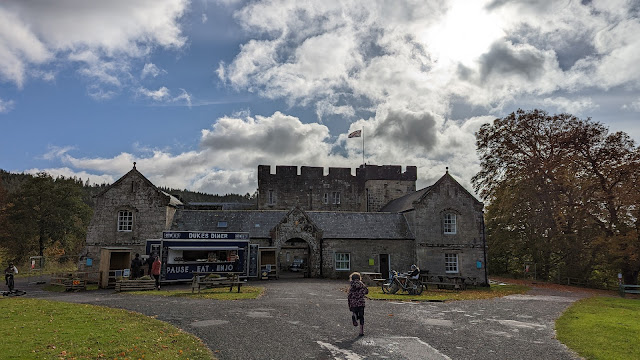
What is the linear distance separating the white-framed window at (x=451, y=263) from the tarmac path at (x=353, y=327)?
11.9 m

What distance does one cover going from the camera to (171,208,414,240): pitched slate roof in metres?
32.0

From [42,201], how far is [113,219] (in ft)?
77.6

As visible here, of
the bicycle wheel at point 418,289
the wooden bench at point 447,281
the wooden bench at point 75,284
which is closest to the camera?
the bicycle wheel at point 418,289

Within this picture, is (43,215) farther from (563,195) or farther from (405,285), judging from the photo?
(563,195)

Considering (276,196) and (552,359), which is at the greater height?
(276,196)

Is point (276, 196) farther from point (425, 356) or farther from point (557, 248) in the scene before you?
point (425, 356)

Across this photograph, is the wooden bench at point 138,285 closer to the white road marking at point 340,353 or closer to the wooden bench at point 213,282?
the wooden bench at point 213,282

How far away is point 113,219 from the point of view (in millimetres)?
30078

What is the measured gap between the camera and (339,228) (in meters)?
32.7

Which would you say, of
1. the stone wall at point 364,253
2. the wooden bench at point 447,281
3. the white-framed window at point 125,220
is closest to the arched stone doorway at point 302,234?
the stone wall at point 364,253

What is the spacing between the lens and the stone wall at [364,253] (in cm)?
3114

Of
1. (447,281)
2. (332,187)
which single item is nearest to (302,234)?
(447,281)

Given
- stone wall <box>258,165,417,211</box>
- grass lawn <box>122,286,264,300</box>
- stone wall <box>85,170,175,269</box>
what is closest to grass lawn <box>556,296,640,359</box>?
grass lawn <box>122,286,264,300</box>

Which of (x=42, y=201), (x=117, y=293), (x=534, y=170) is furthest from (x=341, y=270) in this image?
(x=42, y=201)
